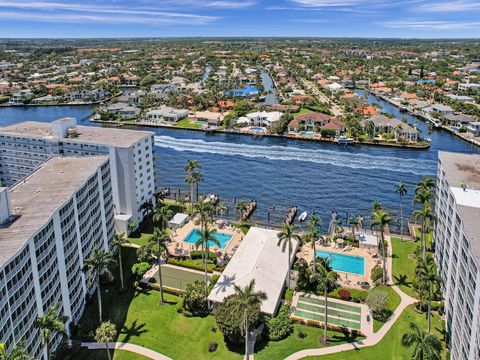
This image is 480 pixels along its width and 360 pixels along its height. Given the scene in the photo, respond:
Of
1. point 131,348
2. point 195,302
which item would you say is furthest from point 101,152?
point 131,348

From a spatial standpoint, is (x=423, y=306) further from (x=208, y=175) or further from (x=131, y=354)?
(x=208, y=175)

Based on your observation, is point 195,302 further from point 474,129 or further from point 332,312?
point 474,129

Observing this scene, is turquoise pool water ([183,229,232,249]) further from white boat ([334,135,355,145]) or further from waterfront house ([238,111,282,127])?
waterfront house ([238,111,282,127])

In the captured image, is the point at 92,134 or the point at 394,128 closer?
the point at 92,134

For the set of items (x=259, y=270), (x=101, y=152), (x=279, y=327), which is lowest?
(x=279, y=327)

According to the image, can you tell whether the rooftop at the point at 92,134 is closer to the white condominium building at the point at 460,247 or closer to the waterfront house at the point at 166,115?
Answer: the white condominium building at the point at 460,247

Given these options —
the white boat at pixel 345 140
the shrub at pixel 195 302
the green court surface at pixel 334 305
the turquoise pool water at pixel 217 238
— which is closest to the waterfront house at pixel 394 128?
the white boat at pixel 345 140
